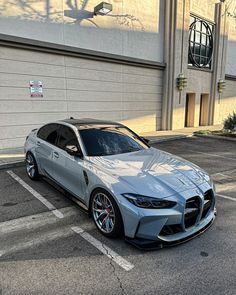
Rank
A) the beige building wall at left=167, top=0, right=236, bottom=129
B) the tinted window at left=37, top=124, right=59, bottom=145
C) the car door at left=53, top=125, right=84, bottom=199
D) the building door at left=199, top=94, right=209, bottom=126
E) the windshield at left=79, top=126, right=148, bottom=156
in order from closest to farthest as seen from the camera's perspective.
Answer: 1. the car door at left=53, top=125, right=84, bottom=199
2. the windshield at left=79, top=126, right=148, bottom=156
3. the tinted window at left=37, top=124, right=59, bottom=145
4. the beige building wall at left=167, top=0, right=236, bottom=129
5. the building door at left=199, top=94, right=209, bottom=126

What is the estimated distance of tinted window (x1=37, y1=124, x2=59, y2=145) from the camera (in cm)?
490

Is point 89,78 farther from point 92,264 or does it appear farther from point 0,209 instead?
point 92,264

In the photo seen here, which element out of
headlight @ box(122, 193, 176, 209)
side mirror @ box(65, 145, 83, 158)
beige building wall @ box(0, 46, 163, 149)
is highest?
beige building wall @ box(0, 46, 163, 149)

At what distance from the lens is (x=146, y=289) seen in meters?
2.51

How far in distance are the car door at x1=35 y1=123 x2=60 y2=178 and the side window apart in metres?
0.18

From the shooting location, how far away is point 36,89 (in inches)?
364

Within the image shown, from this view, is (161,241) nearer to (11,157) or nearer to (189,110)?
(11,157)

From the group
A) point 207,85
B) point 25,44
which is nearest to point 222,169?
point 25,44

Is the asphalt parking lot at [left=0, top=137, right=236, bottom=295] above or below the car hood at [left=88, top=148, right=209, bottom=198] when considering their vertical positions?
below

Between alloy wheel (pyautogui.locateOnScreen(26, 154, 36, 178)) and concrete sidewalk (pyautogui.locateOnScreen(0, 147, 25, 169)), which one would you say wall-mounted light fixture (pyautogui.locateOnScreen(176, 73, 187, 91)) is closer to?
concrete sidewalk (pyautogui.locateOnScreen(0, 147, 25, 169))

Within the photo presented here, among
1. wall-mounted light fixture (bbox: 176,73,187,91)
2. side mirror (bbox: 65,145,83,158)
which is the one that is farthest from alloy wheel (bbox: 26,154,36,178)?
wall-mounted light fixture (bbox: 176,73,187,91)

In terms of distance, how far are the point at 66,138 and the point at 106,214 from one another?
1.75 m

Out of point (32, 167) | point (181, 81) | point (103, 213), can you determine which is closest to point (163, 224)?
point (103, 213)

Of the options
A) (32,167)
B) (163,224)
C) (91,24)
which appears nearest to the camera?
(163,224)
